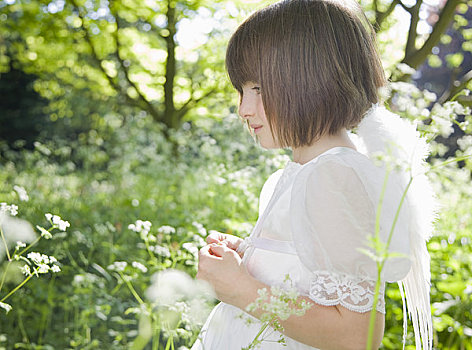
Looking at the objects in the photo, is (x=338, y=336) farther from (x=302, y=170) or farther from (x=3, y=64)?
(x=3, y=64)

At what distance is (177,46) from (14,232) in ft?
16.3

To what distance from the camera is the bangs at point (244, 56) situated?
4.25ft

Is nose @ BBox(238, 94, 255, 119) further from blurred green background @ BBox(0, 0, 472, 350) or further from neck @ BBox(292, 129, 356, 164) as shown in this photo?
blurred green background @ BBox(0, 0, 472, 350)

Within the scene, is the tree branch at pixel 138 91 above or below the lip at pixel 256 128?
below

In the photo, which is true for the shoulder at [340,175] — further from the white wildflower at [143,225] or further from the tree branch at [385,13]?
the tree branch at [385,13]

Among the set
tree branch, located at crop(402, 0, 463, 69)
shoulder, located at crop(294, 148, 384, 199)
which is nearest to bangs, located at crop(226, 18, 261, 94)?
shoulder, located at crop(294, 148, 384, 199)

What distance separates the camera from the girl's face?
4.27 feet

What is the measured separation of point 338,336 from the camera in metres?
1.05

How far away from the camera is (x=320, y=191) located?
3.48 feet

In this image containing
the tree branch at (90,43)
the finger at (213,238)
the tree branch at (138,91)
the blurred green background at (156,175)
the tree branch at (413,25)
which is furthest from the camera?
the tree branch at (138,91)

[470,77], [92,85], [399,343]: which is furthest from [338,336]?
[92,85]

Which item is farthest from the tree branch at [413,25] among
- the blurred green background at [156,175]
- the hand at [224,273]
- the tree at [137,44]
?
the hand at [224,273]

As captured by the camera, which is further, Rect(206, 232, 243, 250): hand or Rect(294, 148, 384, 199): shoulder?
Rect(206, 232, 243, 250): hand

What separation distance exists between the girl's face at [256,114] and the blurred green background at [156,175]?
330 millimetres
